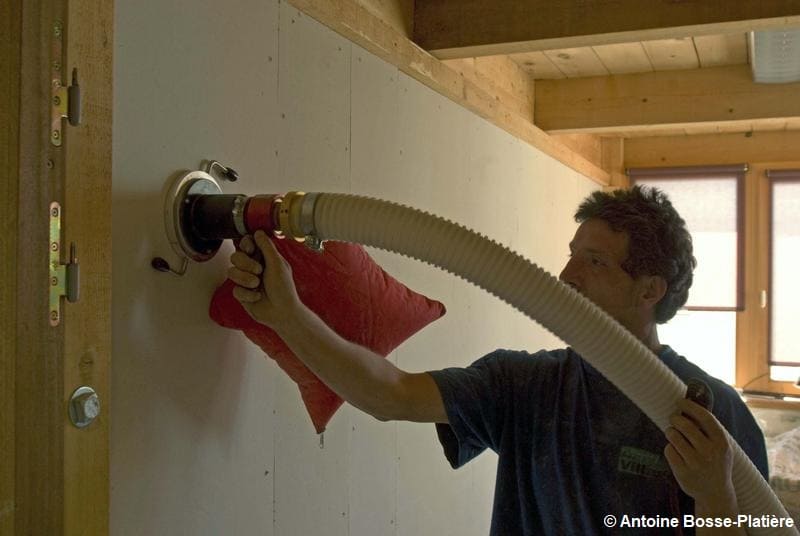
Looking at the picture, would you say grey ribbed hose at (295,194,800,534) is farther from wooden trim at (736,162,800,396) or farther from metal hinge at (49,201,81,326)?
wooden trim at (736,162,800,396)

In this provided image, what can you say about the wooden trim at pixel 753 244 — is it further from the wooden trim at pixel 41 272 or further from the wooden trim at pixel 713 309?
the wooden trim at pixel 41 272

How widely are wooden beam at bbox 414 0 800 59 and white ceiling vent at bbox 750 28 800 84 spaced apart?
63cm

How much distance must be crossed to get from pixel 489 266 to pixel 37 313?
598 mm

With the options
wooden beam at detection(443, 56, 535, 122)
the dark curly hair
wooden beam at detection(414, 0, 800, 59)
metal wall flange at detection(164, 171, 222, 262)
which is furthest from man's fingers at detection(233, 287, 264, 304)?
wooden beam at detection(443, 56, 535, 122)

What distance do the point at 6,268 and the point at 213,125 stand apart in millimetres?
437

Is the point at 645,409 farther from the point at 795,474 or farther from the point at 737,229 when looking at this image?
the point at 737,229

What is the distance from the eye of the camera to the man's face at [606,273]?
1.47m

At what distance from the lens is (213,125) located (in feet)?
4.00

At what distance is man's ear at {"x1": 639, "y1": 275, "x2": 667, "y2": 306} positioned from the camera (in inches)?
58.2

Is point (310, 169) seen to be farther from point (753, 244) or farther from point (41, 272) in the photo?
point (753, 244)

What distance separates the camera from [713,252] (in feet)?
16.3

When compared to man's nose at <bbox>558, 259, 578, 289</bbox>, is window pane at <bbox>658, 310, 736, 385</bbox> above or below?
below

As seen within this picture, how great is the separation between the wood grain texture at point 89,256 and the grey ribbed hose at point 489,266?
0.93ft

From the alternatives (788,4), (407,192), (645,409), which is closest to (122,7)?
(645,409)
